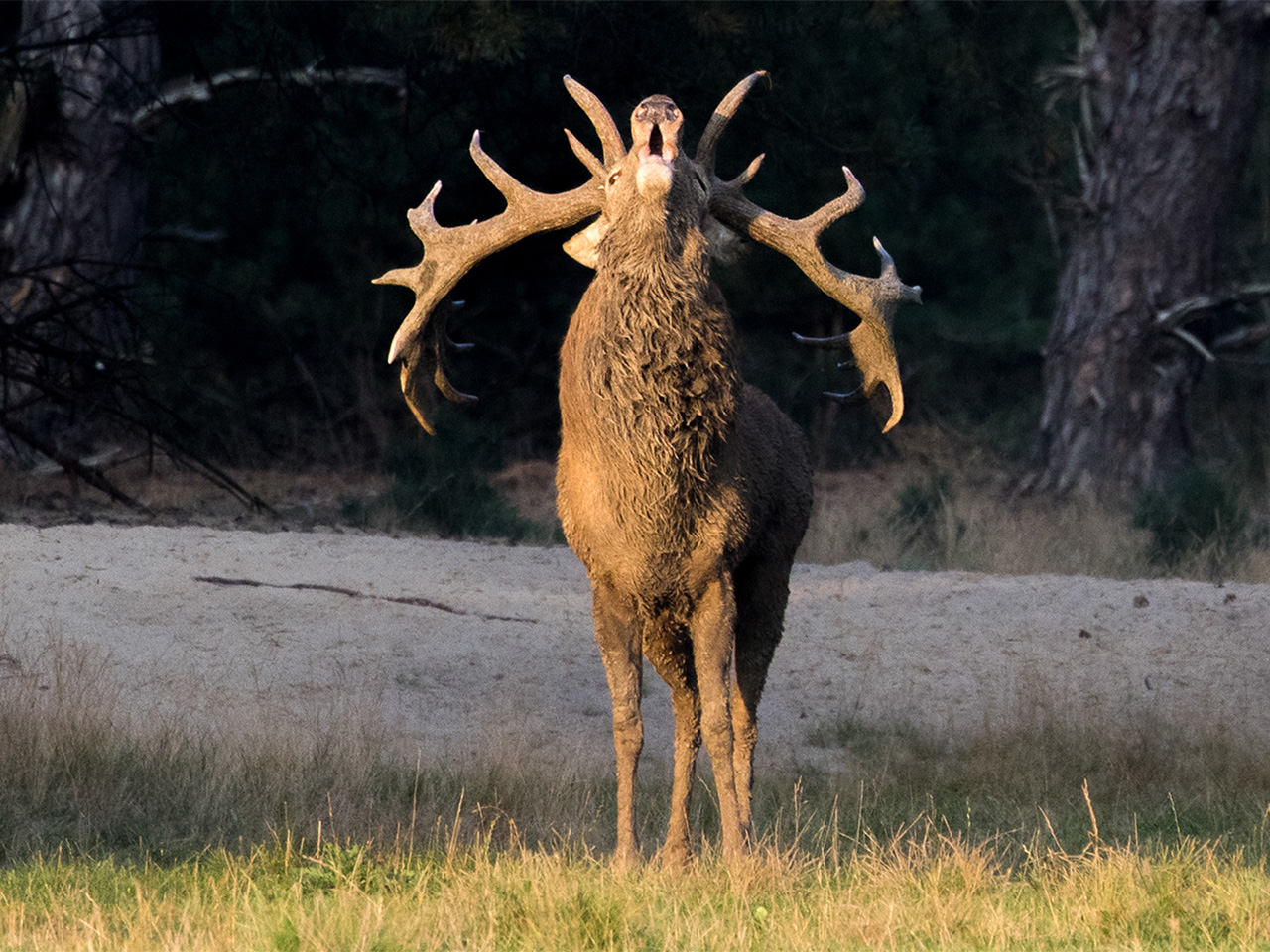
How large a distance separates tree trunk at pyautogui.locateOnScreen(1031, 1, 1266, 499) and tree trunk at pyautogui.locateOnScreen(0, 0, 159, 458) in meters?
9.55

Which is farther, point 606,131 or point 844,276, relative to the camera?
point 844,276

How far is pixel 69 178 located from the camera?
15.2m

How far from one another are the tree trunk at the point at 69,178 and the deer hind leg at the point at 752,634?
29.9ft

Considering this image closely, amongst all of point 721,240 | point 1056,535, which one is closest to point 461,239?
point 721,240

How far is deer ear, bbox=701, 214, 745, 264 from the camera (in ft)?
18.6

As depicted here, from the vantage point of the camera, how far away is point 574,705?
351 inches

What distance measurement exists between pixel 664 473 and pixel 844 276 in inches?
46.2

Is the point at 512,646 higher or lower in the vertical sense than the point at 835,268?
lower

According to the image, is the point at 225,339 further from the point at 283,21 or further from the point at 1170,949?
the point at 1170,949

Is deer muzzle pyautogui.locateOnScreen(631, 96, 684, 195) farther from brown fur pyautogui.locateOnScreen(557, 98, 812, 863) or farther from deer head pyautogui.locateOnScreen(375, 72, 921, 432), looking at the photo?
deer head pyautogui.locateOnScreen(375, 72, 921, 432)

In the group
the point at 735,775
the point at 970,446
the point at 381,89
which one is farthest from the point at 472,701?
the point at 970,446

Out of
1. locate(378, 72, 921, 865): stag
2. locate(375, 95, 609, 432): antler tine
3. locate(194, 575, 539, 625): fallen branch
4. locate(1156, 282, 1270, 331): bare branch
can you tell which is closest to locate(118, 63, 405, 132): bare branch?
locate(194, 575, 539, 625): fallen branch

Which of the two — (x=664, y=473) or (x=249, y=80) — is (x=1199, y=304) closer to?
(x=249, y=80)

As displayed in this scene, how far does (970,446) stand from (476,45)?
1093 cm
